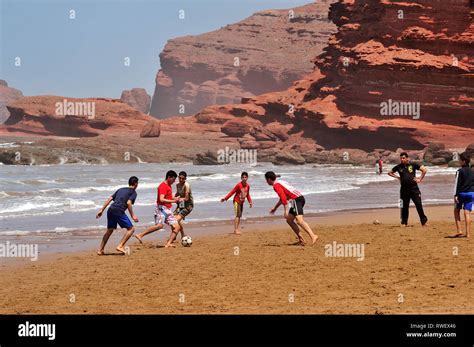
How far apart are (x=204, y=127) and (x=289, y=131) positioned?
47682 millimetres

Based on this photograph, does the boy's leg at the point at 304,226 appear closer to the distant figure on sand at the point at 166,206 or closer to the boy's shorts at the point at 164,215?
the distant figure on sand at the point at 166,206

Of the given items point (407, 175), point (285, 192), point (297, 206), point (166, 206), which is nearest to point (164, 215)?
point (166, 206)

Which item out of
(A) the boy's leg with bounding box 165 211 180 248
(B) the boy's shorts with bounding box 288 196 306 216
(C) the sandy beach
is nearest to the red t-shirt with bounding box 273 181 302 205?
(B) the boy's shorts with bounding box 288 196 306 216

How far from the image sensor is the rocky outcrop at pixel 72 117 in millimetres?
148250

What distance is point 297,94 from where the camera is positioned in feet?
322

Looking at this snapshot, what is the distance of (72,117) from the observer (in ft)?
496

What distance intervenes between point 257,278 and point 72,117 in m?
146

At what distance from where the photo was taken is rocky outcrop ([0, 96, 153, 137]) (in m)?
148

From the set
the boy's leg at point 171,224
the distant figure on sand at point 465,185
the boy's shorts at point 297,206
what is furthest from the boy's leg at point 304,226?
the distant figure on sand at point 465,185

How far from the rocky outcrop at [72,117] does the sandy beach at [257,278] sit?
134 m

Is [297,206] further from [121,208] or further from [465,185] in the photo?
[121,208]

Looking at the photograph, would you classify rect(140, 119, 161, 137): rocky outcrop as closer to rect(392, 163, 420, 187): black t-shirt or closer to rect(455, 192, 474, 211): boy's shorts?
rect(392, 163, 420, 187): black t-shirt

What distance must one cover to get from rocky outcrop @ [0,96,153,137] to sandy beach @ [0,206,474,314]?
440 feet
